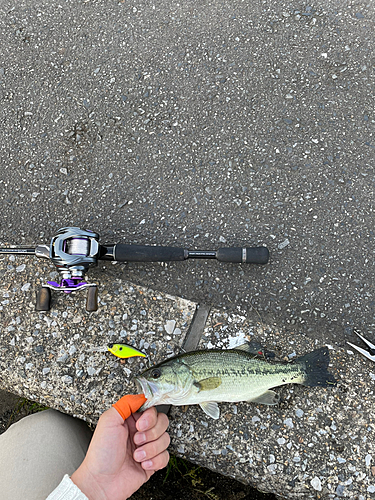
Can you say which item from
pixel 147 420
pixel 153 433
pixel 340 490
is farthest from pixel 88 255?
pixel 340 490

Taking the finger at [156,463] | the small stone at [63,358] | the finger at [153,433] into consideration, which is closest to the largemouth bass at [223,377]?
the finger at [153,433]

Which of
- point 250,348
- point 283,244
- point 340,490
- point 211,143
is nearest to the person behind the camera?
point 340,490

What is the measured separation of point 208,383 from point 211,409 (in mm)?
243

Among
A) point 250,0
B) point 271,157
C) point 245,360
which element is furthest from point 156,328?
point 250,0

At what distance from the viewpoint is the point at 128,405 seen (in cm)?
222

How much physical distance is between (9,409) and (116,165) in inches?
105

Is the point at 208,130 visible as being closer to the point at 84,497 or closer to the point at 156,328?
the point at 156,328

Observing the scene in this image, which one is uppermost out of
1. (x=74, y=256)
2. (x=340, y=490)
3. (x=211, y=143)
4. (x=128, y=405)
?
(x=211, y=143)

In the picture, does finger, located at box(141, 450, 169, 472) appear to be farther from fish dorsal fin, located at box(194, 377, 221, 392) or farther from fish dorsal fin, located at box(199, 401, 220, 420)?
fish dorsal fin, located at box(194, 377, 221, 392)

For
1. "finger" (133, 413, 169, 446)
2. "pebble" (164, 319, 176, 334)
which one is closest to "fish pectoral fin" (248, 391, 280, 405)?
"finger" (133, 413, 169, 446)

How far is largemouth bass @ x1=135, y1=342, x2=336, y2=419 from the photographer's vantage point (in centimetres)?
226

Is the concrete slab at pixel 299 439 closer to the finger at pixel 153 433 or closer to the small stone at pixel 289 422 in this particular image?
the small stone at pixel 289 422

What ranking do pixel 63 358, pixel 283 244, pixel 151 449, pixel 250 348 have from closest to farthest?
pixel 151 449 < pixel 250 348 < pixel 63 358 < pixel 283 244

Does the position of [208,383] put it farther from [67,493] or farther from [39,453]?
[39,453]
